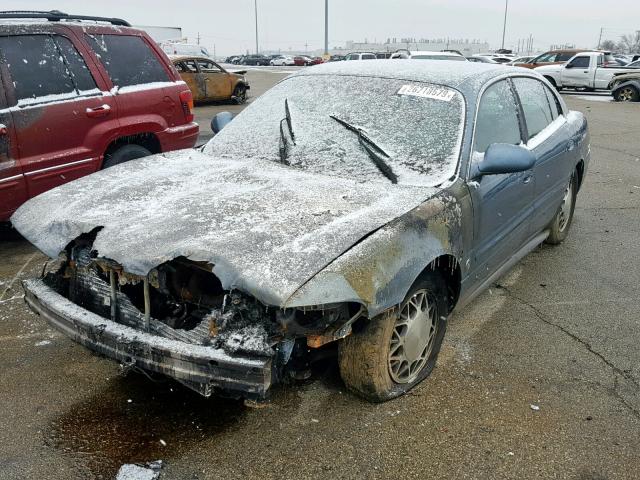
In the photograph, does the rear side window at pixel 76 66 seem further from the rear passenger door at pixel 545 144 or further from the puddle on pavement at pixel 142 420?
the rear passenger door at pixel 545 144

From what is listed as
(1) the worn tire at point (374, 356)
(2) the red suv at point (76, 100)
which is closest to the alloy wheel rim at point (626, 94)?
(2) the red suv at point (76, 100)

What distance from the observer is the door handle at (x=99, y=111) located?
16.6ft

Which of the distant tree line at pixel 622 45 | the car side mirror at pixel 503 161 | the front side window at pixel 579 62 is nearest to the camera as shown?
the car side mirror at pixel 503 161

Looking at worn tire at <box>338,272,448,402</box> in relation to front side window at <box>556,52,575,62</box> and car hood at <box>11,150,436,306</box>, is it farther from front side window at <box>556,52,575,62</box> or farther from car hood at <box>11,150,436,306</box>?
front side window at <box>556,52,575,62</box>

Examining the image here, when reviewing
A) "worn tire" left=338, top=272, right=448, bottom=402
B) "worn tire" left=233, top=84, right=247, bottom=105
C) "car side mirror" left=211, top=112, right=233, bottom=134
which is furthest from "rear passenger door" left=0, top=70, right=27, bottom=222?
"worn tire" left=233, top=84, right=247, bottom=105

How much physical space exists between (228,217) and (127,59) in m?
3.76

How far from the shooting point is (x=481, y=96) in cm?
341

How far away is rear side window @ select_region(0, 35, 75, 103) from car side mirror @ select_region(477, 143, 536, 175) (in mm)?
3792

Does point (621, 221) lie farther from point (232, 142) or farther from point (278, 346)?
point (278, 346)

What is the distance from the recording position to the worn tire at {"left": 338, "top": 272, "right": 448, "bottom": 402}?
261 cm

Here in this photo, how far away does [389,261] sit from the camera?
245 cm

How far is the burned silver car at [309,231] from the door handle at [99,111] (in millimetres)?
1631

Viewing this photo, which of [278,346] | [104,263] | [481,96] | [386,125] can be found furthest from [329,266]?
[481,96]

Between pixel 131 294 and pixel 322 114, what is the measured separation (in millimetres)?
1652
